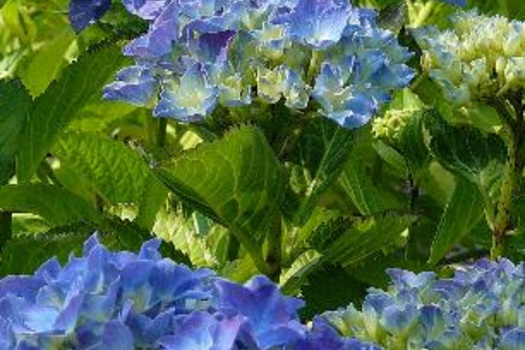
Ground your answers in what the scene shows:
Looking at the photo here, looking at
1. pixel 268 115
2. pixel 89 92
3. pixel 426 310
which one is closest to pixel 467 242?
pixel 89 92

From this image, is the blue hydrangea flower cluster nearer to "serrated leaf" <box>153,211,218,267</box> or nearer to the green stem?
"serrated leaf" <box>153,211,218,267</box>

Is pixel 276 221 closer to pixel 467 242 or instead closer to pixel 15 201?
pixel 15 201

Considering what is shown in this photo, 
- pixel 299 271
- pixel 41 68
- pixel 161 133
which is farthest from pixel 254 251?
pixel 41 68

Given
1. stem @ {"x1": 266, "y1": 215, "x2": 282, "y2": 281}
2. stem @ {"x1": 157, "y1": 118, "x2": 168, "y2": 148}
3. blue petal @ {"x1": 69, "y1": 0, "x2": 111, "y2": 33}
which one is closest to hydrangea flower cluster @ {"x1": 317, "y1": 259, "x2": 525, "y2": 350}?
stem @ {"x1": 266, "y1": 215, "x2": 282, "y2": 281}

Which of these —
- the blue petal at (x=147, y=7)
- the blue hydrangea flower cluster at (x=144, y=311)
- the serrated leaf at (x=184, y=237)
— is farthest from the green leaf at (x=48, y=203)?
the blue hydrangea flower cluster at (x=144, y=311)

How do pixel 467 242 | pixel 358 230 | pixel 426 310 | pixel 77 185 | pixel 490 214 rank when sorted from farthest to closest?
pixel 467 242
pixel 77 185
pixel 490 214
pixel 358 230
pixel 426 310

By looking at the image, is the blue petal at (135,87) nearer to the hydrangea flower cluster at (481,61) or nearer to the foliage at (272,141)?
the foliage at (272,141)
